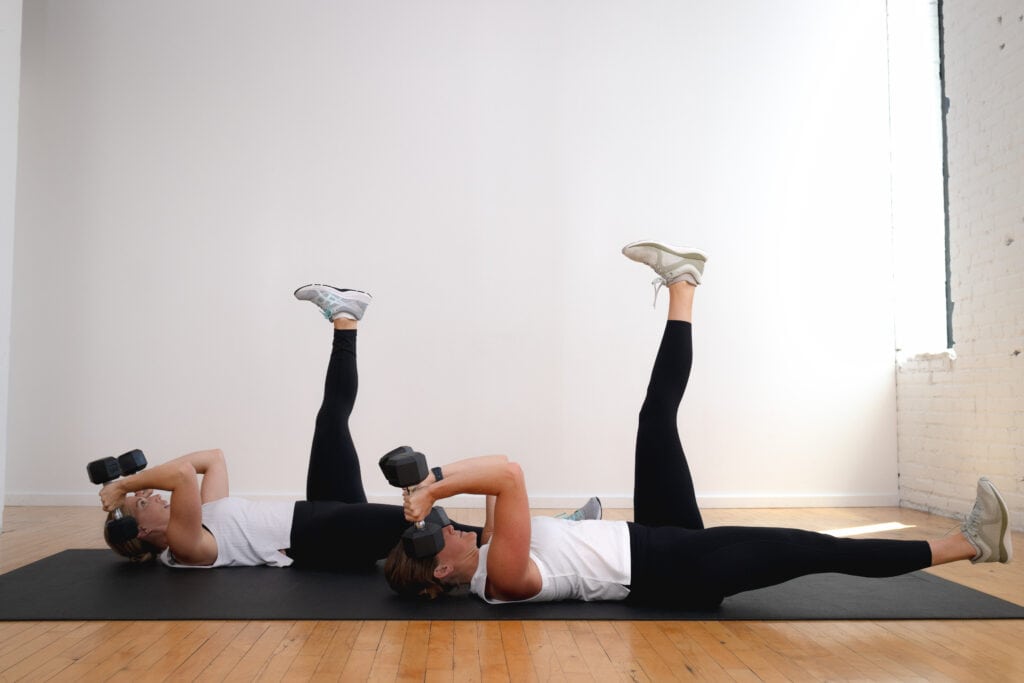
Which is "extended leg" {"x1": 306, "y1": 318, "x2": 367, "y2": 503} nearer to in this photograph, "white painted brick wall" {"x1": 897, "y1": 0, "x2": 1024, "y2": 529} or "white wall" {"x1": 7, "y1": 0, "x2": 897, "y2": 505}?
"white wall" {"x1": 7, "y1": 0, "x2": 897, "y2": 505}

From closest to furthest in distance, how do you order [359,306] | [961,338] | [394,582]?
[394,582], [359,306], [961,338]

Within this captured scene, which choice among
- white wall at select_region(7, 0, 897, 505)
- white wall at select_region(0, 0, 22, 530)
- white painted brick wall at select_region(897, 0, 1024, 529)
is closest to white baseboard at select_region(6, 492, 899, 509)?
white wall at select_region(7, 0, 897, 505)

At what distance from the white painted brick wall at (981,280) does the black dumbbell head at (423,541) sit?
3178 mm

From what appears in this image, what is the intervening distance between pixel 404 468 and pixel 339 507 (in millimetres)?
1073

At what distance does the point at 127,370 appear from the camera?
5.18 m

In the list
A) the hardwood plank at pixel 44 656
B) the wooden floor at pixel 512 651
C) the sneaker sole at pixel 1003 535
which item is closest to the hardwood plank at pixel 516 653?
the wooden floor at pixel 512 651

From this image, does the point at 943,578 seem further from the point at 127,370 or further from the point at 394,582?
the point at 127,370

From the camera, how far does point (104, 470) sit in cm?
281

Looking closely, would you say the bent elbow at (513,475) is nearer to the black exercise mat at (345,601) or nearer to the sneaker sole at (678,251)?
the black exercise mat at (345,601)

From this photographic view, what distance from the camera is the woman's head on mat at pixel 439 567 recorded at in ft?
8.17

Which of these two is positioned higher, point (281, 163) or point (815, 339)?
point (281, 163)

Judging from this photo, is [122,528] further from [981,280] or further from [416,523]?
[981,280]

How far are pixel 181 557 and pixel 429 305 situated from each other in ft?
8.51

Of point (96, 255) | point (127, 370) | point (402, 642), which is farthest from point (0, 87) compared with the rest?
point (402, 642)
